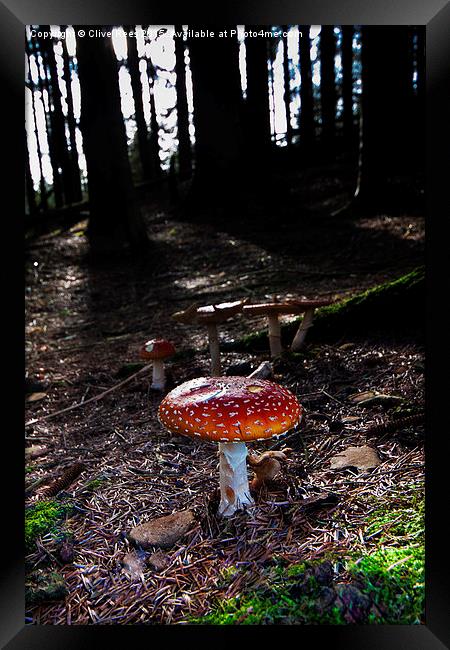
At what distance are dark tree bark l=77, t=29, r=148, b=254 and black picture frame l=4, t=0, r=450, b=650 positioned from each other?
13.1 ft

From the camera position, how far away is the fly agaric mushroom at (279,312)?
232cm

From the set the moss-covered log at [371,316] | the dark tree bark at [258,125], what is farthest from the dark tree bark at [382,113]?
the moss-covered log at [371,316]

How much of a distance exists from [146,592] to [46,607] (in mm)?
216

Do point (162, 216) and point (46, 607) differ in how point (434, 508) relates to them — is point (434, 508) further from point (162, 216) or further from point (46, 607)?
point (162, 216)

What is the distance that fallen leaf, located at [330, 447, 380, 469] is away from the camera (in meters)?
1.45

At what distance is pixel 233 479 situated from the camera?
4.38ft

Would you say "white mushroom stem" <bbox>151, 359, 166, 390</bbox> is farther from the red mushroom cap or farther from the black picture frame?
the black picture frame

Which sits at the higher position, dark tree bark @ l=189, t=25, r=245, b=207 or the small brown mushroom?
dark tree bark @ l=189, t=25, r=245, b=207

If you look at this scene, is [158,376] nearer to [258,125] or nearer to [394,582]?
[394,582]

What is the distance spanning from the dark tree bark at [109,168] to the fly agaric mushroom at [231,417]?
3.86 m

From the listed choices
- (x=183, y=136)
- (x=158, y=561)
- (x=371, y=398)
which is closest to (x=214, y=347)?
(x=371, y=398)

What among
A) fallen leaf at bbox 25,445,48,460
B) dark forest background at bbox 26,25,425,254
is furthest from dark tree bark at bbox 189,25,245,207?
fallen leaf at bbox 25,445,48,460

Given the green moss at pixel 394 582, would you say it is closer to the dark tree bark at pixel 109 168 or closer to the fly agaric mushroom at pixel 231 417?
the fly agaric mushroom at pixel 231 417

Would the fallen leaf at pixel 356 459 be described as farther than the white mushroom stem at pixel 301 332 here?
No
